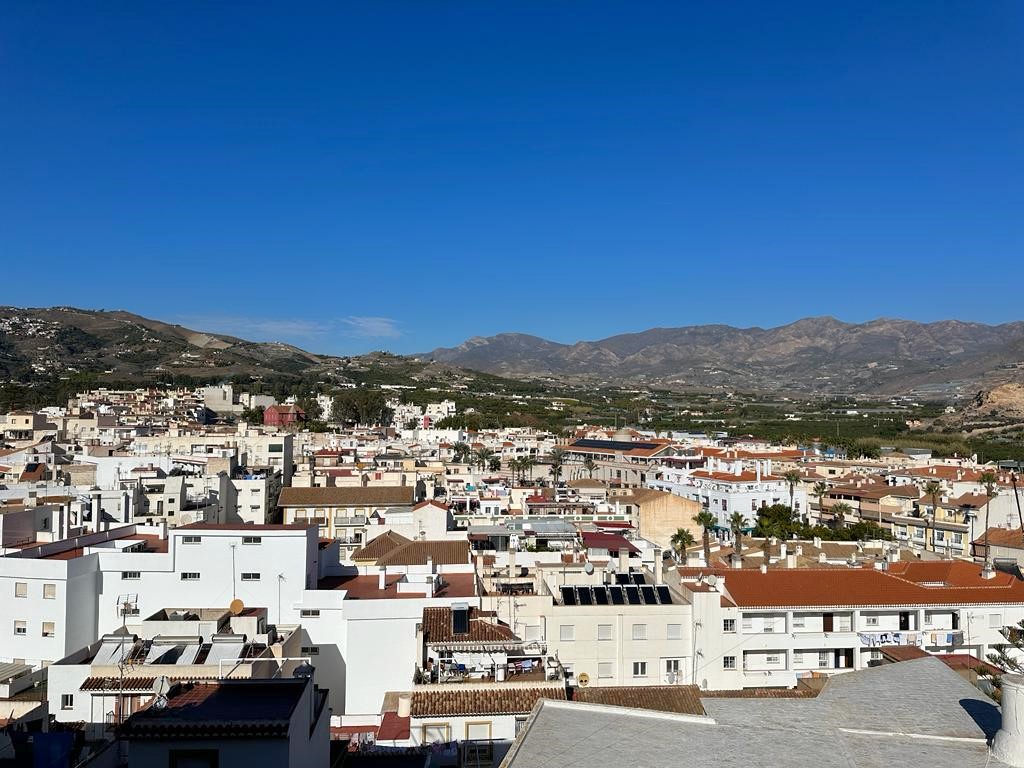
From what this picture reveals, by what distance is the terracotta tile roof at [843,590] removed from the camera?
24031mm

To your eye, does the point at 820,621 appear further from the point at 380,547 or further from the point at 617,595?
the point at 380,547

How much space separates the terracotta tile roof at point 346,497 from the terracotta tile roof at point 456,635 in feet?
77.4

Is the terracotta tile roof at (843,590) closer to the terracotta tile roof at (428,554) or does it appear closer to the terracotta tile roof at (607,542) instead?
the terracotta tile roof at (607,542)

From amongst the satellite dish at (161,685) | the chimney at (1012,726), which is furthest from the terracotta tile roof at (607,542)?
the chimney at (1012,726)

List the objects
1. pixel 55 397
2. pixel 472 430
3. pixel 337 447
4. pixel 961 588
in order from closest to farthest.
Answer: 1. pixel 961 588
2. pixel 337 447
3. pixel 472 430
4. pixel 55 397

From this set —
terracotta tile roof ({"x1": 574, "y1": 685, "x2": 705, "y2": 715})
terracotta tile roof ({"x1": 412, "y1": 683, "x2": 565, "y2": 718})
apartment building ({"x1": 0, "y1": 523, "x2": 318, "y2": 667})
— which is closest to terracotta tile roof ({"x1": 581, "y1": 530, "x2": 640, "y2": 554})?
apartment building ({"x1": 0, "y1": 523, "x2": 318, "y2": 667})

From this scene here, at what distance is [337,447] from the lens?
256ft

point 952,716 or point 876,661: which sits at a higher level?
point 952,716

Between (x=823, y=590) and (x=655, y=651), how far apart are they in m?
5.41

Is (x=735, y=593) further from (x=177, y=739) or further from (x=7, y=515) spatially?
(x=7, y=515)

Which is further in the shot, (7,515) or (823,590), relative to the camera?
(7,515)

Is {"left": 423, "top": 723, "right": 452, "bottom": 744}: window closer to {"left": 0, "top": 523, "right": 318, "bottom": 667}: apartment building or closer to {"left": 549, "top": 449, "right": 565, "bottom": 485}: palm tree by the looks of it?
{"left": 0, "top": 523, "right": 318, "bottom": 667}: apartment building

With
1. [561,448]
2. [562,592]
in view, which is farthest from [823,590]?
[561,448]

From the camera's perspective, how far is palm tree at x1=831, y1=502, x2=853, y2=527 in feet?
181
